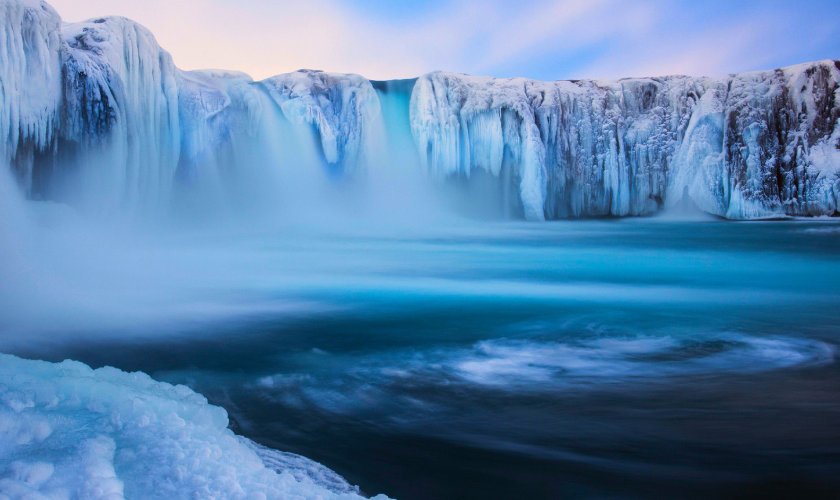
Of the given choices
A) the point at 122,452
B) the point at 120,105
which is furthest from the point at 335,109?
the point at 122,452

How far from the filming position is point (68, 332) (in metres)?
5.24

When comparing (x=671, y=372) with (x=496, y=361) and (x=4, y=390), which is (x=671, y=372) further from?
(x=4, y=390)

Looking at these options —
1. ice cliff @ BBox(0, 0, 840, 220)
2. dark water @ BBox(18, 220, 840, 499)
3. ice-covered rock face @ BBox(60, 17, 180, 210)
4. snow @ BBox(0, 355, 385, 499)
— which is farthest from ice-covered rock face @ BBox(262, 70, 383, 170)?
snow @ BBox(0, 355, 385, 499)

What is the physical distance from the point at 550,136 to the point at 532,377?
14896mm

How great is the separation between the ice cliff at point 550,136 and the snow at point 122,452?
11735 mm

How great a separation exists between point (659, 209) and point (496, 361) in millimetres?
15753

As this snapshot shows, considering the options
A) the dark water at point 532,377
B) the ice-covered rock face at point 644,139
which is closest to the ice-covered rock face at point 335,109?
the ice-covered rock face at point 644,139

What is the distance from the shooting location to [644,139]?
18828 mm

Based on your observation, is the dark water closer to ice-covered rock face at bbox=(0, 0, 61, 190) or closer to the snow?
the snow

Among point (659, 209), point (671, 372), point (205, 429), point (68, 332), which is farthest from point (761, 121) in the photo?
point (205, 429)

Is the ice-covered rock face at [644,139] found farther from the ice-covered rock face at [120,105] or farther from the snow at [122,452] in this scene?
the snow at [122,452]

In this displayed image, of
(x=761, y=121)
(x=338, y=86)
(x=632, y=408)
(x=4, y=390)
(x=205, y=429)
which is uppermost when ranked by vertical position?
(x=338, y=86)

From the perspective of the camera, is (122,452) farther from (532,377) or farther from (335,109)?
(335,109)

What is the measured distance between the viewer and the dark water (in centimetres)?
291
